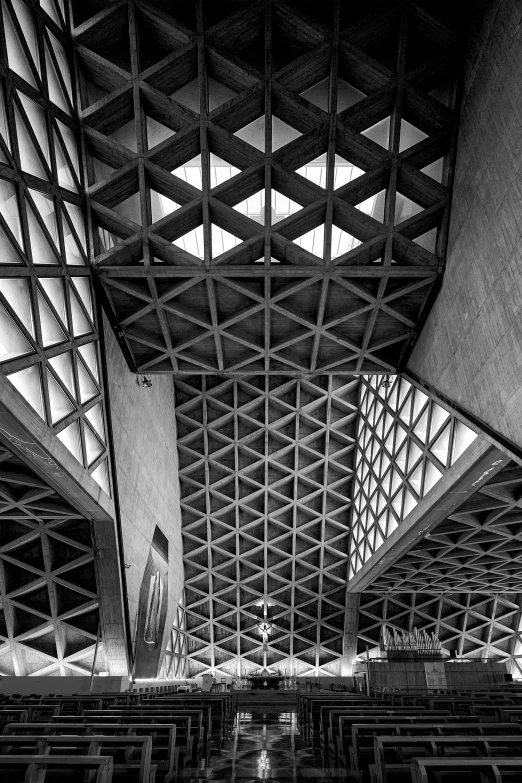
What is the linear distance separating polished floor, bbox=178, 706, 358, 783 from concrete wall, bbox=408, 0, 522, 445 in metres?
8.05

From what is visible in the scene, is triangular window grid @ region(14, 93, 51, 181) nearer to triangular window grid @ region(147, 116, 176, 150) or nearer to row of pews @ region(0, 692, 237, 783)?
triangular window grid @ region(147, 116, 176, 150)

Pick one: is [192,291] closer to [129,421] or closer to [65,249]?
[65,249]

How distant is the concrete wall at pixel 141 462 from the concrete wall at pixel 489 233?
11924 mm

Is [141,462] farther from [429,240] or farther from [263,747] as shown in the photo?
[263,747]

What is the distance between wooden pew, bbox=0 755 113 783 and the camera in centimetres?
398

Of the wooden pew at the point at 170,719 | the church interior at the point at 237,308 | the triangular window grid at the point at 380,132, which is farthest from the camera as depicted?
the triangular window grid at the point at 380,132

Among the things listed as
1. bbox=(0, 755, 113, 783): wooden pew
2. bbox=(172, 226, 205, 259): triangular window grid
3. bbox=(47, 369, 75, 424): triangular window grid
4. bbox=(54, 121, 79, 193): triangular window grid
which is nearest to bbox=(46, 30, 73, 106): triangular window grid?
bbox=(54, 121, 79, 193): triangular window grid

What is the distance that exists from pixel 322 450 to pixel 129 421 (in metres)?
15.4

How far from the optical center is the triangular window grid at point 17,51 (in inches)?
465

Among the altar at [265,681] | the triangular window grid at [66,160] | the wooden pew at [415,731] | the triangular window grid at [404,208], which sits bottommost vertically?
the wooden pew at [415,731]

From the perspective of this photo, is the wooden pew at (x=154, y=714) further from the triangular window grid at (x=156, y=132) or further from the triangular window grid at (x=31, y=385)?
the triangular window grid at (x=156, y=132)

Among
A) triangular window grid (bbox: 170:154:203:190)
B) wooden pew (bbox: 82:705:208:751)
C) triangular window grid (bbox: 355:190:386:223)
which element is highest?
triangular window grid (bbox: 170:154:203:190)

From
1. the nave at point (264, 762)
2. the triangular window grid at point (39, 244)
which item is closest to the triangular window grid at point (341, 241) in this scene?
the triangular window grid at point (39, 244)

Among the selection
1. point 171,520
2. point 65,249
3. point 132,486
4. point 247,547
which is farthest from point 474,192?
point 247,547
